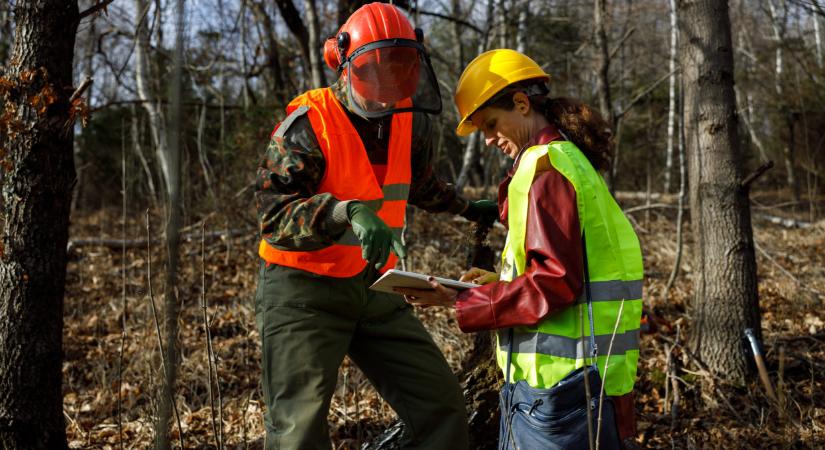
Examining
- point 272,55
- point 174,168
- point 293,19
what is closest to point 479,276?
point 174,168

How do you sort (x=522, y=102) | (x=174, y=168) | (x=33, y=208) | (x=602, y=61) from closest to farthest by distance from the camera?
(x=174, y=168)
(x=522, y=102)
(x=33, y=208)
(x=602, y=61)

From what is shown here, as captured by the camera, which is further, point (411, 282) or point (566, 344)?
point (411, 282)

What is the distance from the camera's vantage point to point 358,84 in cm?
284

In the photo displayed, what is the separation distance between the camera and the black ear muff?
→ 2855 mm

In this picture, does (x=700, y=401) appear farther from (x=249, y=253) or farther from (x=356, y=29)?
(x=249, y=253)

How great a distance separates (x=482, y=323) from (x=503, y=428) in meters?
0.47

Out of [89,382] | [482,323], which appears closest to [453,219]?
[89,382]

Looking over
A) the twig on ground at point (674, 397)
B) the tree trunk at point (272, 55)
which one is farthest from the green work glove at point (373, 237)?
the tree trunk at point (272, 55)

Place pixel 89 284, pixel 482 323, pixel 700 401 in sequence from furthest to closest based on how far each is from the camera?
pixel 89 284 < pixel 700 401 < pixel 482 323

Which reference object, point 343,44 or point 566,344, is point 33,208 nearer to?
point 343,44

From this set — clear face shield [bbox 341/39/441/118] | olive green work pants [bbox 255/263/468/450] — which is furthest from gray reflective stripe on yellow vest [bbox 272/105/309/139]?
olive green work pants [bbox 255/263/468/450]

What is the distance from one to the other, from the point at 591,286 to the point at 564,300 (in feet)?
0.34

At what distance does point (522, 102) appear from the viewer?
2311 millimetres

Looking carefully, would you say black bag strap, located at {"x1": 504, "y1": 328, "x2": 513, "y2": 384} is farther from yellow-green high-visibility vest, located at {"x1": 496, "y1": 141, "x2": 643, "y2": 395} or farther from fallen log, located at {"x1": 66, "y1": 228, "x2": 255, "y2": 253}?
fallen log, located at {"x1": 66, "y1": 228, "x2": 255, "y2": 253}
